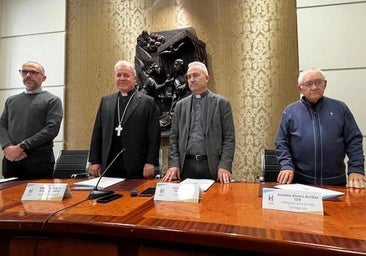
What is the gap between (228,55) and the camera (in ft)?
10.7

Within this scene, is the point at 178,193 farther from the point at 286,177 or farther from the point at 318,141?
the point at 318,141

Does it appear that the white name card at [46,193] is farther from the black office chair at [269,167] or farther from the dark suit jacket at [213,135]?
the black office chair at [269,167]

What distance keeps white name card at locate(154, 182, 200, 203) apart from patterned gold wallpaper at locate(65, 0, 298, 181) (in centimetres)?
204

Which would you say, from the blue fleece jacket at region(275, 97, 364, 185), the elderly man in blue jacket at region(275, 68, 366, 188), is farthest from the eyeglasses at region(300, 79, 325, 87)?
the blue fleece jacket at region(275, 97, 364, 185)

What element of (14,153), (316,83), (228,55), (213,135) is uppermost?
(228,55)

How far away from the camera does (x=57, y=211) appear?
3.55ft

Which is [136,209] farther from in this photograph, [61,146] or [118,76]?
[61,146]

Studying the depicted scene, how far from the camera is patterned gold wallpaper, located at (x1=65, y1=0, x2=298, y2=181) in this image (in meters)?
3.13

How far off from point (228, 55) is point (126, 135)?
164 centimetres

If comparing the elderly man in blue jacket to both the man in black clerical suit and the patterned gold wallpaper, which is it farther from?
the patterned gold wallpaper

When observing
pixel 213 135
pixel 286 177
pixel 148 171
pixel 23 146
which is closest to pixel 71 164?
pixel 23 146

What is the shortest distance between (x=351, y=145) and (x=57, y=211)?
5.54ft

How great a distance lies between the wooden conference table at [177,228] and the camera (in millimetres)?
781

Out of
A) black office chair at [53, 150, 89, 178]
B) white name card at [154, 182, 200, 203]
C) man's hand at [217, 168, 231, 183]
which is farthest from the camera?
black office chair at [53, 150, 89, 178]
